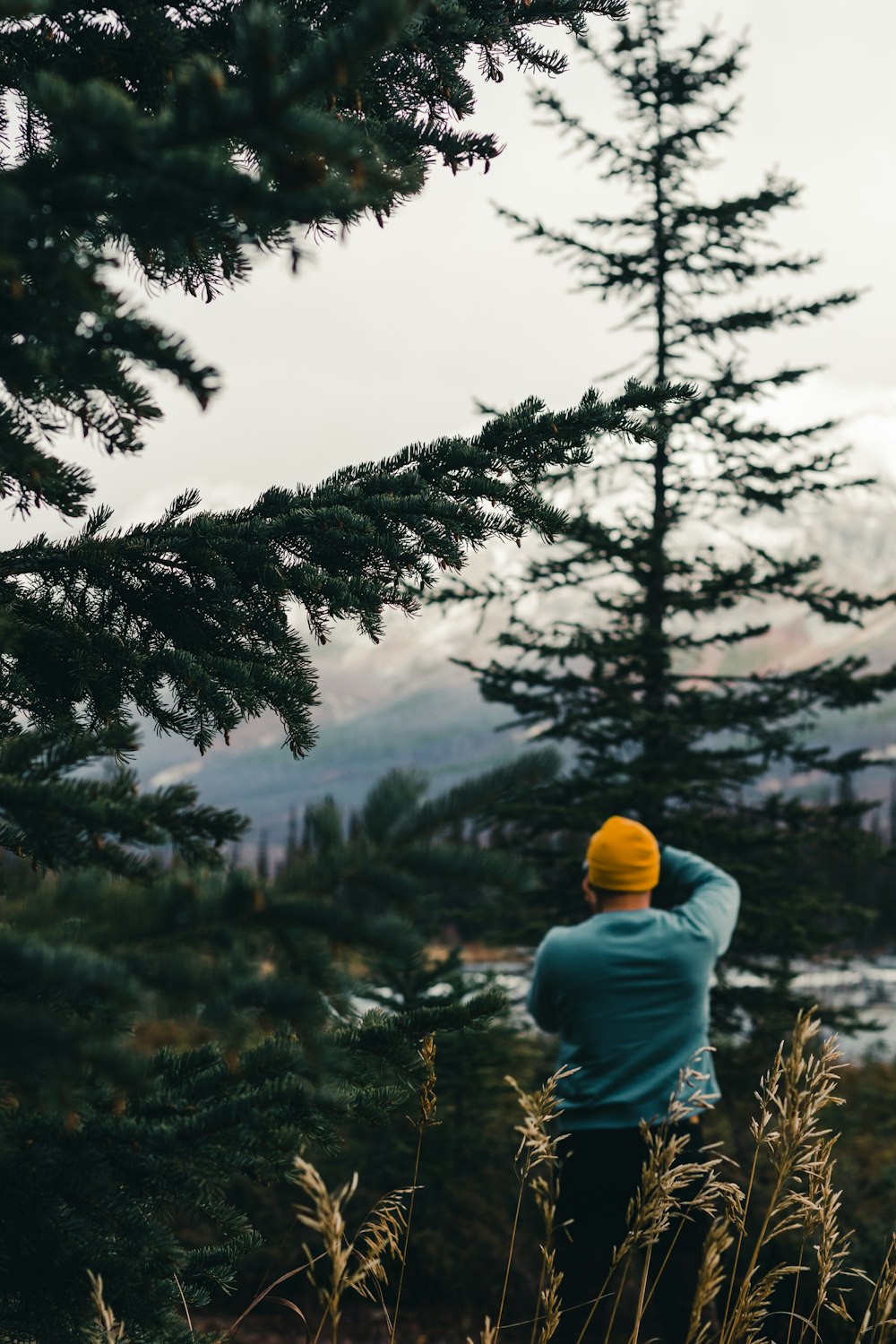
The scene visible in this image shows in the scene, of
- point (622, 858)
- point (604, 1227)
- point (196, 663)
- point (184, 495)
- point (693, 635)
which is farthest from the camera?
point (693, 635)

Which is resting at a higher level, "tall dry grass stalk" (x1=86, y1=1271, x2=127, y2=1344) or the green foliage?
the green foliage

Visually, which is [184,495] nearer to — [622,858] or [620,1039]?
[622,858]

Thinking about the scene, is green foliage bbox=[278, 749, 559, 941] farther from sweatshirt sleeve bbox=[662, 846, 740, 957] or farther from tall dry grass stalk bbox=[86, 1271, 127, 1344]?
sweatshirt sleeve bbox=[662, 846, 740, 957]

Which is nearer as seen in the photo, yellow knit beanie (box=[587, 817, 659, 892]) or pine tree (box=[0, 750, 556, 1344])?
pine tree (box=[0, 750, 556, 1344])

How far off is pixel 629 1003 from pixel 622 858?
19.4 inches

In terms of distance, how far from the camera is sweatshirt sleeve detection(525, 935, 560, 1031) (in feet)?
10.4

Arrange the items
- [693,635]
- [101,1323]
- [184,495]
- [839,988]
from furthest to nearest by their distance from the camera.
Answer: [839,988] < [693,635] < [184,495] < [101,1323]

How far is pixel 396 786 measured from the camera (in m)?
1.02

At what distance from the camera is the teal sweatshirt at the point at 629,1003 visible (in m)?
3.10

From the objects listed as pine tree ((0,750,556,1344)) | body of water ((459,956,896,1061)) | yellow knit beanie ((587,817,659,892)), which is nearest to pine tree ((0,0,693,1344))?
pine tree ((0,750,556,1344))

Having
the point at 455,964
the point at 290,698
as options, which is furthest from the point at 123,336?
the point at 455,964

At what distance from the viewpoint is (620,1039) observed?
3107 mm

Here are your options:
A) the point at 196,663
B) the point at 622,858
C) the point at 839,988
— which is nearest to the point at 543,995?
the point at 622,858

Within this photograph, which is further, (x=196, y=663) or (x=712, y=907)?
(x=712, y=907)
